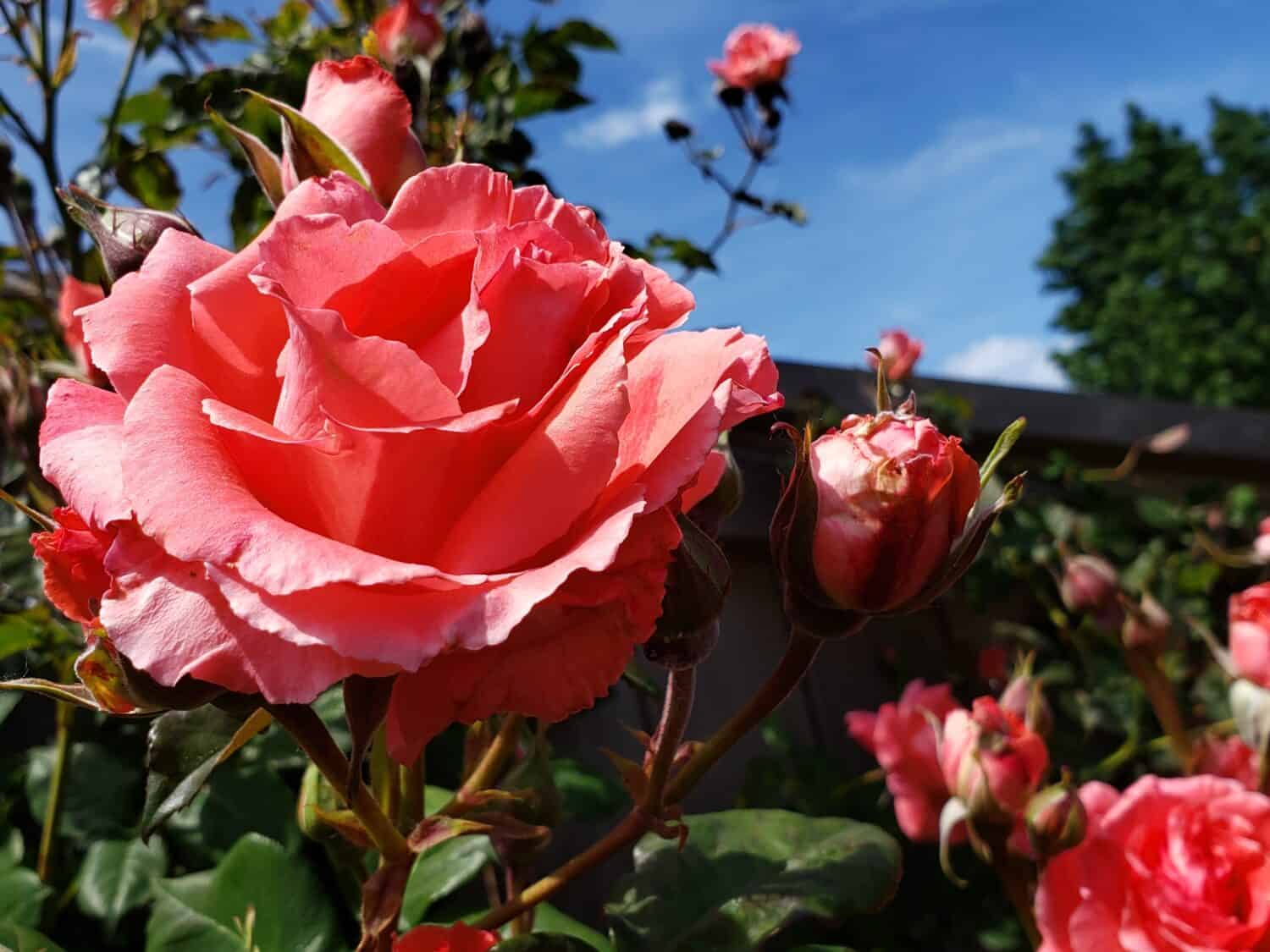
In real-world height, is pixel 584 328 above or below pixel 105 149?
below

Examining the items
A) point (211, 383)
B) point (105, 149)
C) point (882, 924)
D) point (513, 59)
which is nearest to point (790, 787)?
point (882, 924)

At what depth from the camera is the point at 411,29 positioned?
1.02m

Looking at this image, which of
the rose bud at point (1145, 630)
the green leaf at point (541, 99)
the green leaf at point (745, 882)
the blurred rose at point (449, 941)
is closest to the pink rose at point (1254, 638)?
the rose bud at point (1145, 630)

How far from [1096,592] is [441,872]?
92 cm

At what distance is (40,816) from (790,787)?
0.91 meters

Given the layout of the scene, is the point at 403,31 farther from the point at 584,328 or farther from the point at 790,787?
the point at 790,787

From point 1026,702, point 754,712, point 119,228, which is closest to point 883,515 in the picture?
point 754,712

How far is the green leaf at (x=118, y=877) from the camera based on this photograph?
0.78 m

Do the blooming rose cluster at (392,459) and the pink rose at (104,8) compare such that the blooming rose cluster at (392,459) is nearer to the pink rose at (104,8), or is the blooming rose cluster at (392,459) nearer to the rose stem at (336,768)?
the rose stem at (336,768)

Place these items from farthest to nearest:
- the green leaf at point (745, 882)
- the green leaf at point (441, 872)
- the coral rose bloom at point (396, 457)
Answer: the green leaf at point (441, 872) < the green leaf at point (745, 882) < the coral rose bloom at point (396, 457)

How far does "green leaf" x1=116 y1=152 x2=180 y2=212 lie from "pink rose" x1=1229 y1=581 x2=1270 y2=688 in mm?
1049

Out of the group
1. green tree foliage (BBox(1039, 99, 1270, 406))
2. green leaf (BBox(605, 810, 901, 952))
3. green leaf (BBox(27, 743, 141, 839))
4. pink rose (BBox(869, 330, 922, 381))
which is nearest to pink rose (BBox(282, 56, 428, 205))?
green leaf (BBox(605, 810, 901, 952))

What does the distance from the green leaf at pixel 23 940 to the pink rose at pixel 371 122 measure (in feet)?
1.27

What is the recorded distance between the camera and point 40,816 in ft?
3.00
